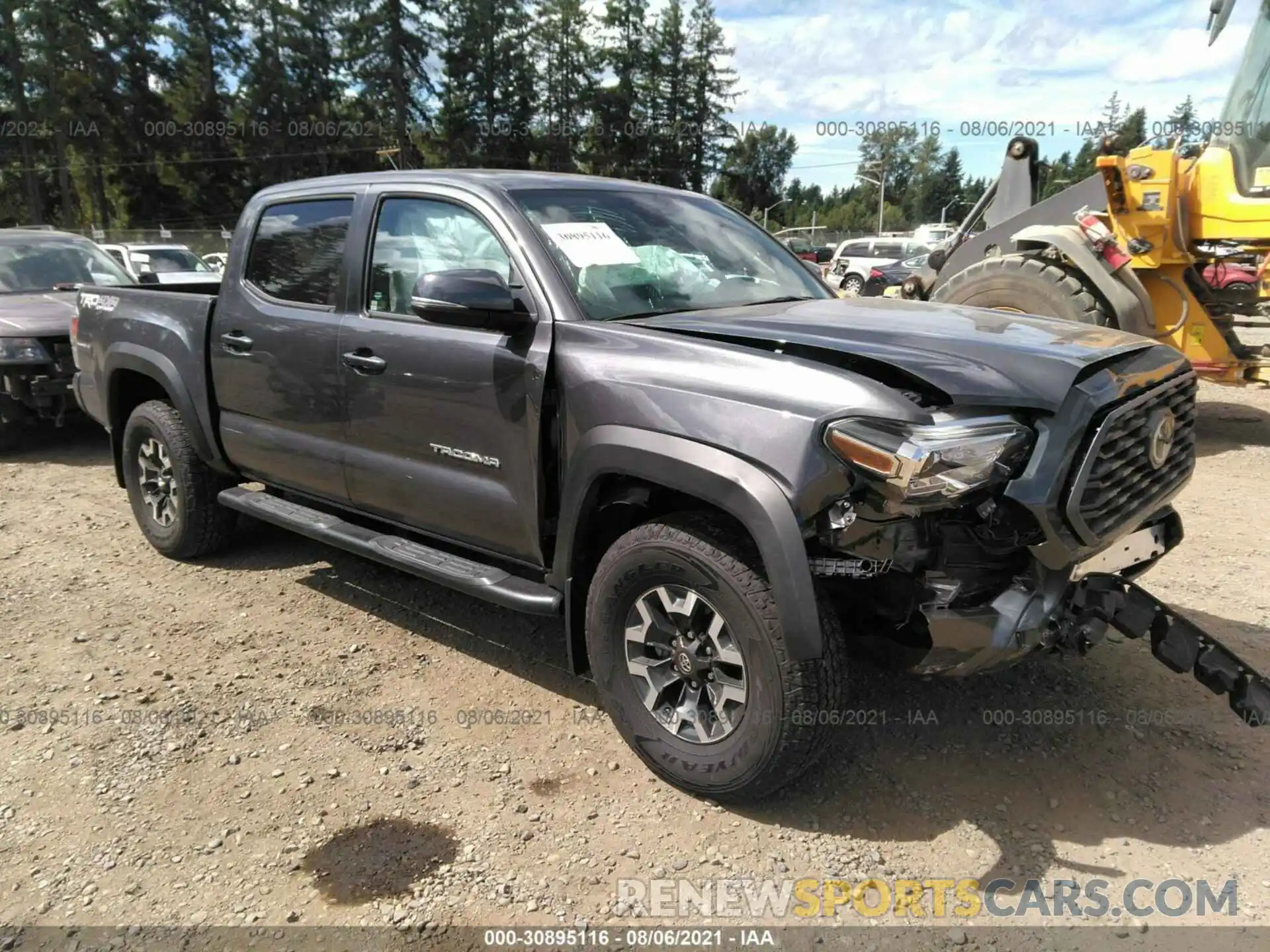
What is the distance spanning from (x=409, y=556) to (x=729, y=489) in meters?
1.63

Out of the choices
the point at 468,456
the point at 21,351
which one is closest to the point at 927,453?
the point at 468,456

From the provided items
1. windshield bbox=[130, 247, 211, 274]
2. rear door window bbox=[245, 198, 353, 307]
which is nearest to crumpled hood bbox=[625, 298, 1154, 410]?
rear door window bbox=[245, 198, 353, 307]

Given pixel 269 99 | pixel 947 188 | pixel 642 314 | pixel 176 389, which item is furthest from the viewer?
pixel 947 188

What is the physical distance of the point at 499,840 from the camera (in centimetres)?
279

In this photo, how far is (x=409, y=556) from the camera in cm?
362

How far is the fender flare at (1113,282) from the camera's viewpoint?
654 cm

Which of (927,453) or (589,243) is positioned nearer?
(927,453)

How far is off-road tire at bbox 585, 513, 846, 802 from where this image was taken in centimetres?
257

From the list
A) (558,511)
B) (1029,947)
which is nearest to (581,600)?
(558,511)

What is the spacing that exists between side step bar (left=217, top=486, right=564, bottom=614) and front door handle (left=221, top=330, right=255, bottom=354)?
75 centimetres

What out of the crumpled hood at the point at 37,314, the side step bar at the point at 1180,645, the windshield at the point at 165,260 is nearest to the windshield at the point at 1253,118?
the side step bar at the point at 1180,645

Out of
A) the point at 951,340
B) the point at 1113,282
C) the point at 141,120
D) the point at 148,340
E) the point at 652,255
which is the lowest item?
the point at 148,340

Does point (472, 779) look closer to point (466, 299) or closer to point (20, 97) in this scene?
point (466, 299)

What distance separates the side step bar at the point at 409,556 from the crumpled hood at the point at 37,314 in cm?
389
